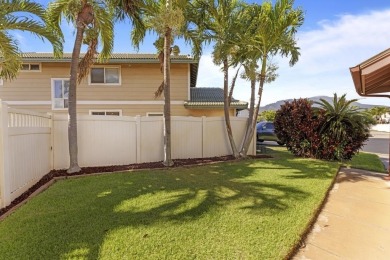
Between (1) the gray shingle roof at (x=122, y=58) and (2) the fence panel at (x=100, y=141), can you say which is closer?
(2) the fence panel at (x=100, y=141)

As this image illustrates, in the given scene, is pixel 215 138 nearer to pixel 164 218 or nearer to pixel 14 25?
pixel 164 218

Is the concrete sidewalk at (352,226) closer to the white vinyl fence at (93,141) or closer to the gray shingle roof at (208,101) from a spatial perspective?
the white vinyl fence at (93,141)

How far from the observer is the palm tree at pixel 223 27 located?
10.0 metres

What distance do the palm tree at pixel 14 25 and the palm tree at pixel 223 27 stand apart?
18.3ft

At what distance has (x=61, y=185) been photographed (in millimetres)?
6566

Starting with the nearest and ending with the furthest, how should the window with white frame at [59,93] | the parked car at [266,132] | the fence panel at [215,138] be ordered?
the fence panel at [215,138] < the window with white frame at [59,93] < the parked car at [266,132]

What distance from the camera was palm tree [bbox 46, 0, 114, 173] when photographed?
7824mm

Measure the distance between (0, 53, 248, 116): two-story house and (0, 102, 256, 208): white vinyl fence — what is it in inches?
187

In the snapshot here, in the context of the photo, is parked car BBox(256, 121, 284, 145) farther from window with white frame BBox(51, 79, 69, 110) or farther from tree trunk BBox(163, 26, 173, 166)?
window with white frame BBox(51, 79, 69, 110)

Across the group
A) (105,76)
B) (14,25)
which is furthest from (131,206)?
(105,76)

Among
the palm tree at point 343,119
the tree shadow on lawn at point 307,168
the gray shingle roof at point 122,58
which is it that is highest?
the gray shingle roof at point 122,58

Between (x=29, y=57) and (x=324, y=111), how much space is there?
609 inches

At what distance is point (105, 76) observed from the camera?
1593cm

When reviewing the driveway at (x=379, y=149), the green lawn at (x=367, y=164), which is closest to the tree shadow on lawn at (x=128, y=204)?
the green lawn at (x=367, y=164)
